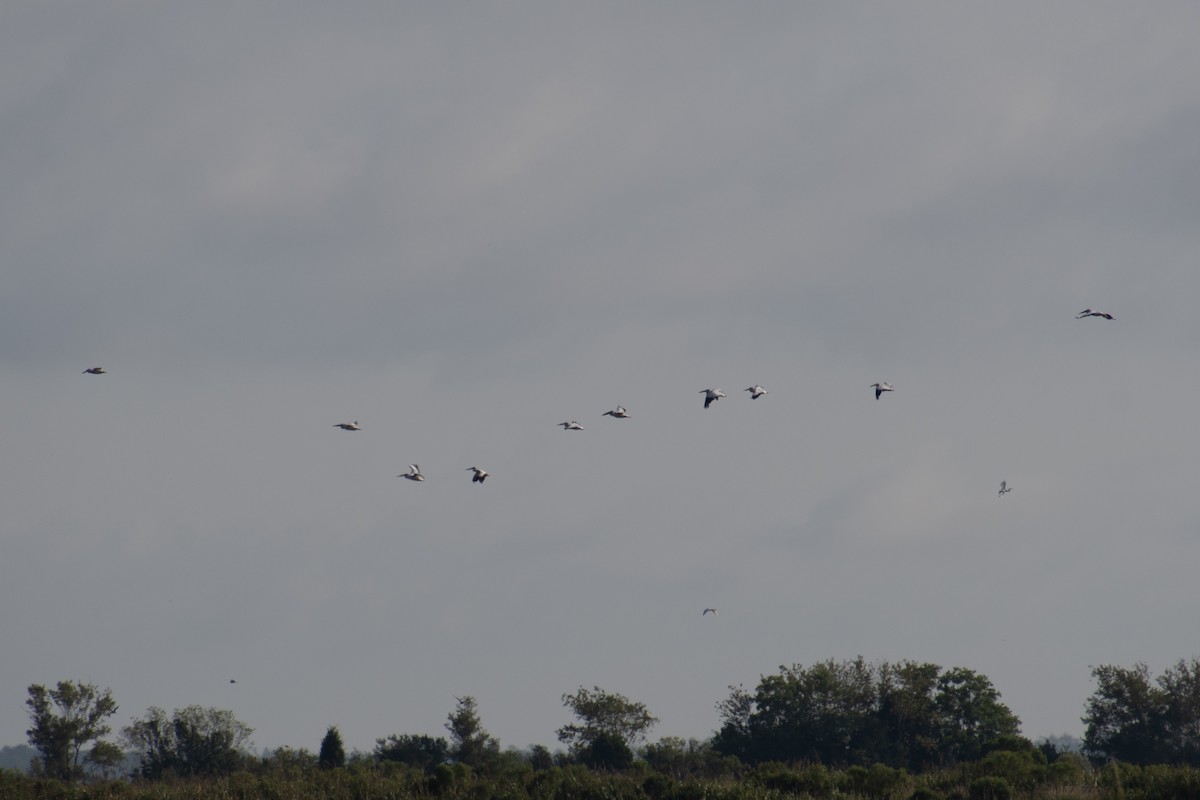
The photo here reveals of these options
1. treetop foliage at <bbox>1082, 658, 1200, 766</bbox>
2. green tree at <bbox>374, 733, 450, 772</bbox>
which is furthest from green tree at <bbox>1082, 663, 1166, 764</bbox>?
green tree at <bbox>374, 733, 450, 772</bbox>

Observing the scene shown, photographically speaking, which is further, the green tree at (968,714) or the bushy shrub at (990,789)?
the green tree at (968,714)

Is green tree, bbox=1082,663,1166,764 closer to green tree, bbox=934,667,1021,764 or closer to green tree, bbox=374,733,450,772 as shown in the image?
green tree, bbox=934,667,1021,764

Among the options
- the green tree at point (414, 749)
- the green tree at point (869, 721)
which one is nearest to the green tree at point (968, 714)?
the green tree at point (869, 721)

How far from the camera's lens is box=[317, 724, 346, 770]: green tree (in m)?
86.1

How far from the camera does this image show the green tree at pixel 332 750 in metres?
86.1

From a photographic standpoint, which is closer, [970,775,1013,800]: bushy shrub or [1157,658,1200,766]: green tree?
[970,775,1013,800]: bushy shrub

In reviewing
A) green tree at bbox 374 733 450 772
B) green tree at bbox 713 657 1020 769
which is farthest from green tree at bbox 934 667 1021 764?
green tree at bbox 374 733 450 772

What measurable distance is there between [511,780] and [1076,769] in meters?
22.3

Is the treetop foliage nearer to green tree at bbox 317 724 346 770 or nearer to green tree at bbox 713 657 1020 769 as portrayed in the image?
green tree at bbox 713 657 1020 769

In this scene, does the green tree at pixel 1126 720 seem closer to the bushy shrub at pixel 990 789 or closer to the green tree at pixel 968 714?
the green tree at pixel 968 714

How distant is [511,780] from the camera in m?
59.8

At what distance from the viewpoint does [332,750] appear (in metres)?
87.4

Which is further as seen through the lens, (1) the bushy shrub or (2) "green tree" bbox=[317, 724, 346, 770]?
(2) "green tree" bbox=[317, 724, 346, 770]

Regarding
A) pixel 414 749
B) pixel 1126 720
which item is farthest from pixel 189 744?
pixel 1126 720
